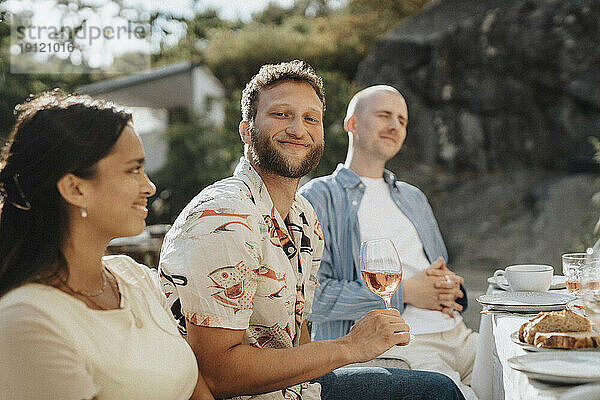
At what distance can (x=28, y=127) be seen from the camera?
1494 millimetres

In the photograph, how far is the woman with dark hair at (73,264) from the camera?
53.5 inches

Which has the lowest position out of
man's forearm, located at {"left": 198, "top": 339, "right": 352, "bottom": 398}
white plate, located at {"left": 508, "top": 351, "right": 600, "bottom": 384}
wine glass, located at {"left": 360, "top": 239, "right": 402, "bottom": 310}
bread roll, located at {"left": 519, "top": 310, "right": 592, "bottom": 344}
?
man's forearm, located at {"left": 198, "top": 339, "right": 352, "bottom": 398}

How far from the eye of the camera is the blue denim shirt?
298cm

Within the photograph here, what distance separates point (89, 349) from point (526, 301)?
1.34 meters

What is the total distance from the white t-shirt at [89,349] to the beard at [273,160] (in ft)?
2.26

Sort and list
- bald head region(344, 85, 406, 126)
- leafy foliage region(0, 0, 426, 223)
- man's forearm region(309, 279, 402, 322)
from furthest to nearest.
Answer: leafy foliage region(0, 0, 426, 223) → bald head region(344, 85, 406, 126) → man's forearm region(309, 279, 402, 322)

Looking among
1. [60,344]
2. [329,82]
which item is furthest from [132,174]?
[329,82]

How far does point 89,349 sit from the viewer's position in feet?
4.71

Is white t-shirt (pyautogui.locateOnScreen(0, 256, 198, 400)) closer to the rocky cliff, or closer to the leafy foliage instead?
the rocky cliff

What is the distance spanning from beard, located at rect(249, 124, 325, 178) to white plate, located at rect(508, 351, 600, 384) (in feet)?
3.31

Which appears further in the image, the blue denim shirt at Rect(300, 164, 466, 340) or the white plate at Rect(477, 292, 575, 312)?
the blue denim shirt at Rect(300, 164, 466, 340)

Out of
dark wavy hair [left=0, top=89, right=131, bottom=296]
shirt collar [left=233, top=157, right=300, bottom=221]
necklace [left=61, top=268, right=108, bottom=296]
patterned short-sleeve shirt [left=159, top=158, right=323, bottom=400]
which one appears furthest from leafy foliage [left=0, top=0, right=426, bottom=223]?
dark wavy hair [left=0, top=89, right=131, bottom=296]

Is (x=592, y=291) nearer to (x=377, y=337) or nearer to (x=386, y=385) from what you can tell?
(x=377, y=337)

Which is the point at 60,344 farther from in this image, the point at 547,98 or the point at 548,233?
the point at 547,98
